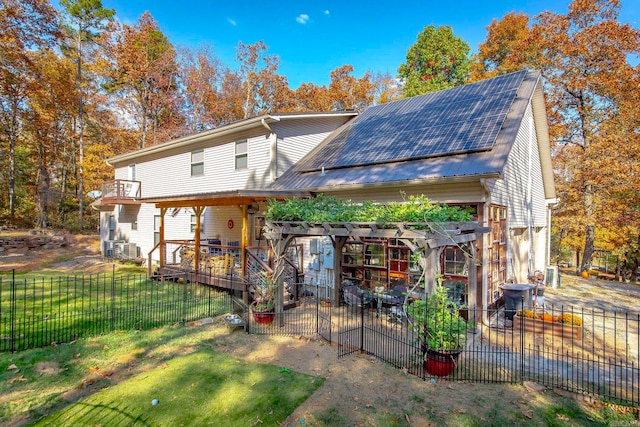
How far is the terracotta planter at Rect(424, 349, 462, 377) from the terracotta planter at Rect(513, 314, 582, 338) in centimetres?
276

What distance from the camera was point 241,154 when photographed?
12.4 metres

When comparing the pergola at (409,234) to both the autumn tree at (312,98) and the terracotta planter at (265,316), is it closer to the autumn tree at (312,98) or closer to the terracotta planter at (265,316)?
the terracotta planter at (265,316)

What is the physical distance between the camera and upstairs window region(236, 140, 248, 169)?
12.4 meters

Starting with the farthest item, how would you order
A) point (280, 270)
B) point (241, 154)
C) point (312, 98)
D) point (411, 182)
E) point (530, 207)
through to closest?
point (312, 98), point (241, 154), point (530, 207), point (411, 182), point (280, 270)

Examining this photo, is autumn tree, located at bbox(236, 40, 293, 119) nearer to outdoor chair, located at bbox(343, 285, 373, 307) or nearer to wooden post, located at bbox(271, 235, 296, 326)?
outdoor chair, located at bbox(343, 285, 373, 307)

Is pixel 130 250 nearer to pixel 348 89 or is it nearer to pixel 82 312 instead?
pixel 82 312

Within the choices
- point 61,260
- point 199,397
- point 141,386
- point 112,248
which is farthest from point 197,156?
point 199,397

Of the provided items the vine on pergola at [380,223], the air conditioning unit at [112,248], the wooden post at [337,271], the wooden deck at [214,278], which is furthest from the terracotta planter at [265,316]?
the air conditioning unit at [112,248]

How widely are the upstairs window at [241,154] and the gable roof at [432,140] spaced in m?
1.80

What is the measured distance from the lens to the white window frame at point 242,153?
484 inches

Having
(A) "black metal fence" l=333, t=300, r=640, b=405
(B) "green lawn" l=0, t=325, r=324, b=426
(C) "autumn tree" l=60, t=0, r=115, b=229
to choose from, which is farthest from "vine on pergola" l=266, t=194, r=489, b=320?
(C) "autumn tree" l=60, t=0, r=115, b=229

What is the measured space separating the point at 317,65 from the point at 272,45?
4156 millimetres

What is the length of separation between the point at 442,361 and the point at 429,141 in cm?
636

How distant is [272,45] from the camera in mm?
25688
